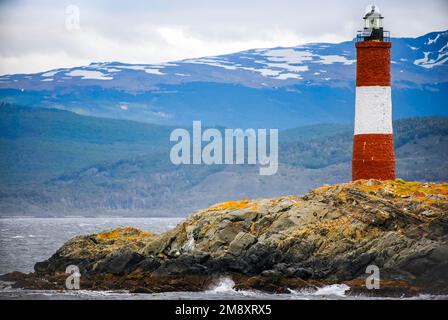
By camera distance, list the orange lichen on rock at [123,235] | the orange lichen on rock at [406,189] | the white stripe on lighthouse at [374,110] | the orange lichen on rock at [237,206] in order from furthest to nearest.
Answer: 1. the orange lichen on rock at [123,235]
2. the white stripe on lighthouse at [374,110]
3. the orange lichen on rock at [237,206]
4. the orange lichen on rock at [406,189]

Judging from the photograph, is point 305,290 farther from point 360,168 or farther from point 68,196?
point 68,196

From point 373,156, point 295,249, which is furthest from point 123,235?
point 373,156

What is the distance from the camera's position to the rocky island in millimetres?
37000

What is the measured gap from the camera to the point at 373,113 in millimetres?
42531

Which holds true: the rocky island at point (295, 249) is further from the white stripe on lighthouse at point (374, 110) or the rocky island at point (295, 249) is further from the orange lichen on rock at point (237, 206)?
the white stripe on lighthouse at point (374, 110)

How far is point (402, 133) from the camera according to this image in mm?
187000

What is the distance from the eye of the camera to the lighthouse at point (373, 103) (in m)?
42.2

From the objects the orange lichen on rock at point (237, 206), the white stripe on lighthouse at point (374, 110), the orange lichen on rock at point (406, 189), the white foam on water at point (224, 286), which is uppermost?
the white stripe on lighthouse at point (374, 110)

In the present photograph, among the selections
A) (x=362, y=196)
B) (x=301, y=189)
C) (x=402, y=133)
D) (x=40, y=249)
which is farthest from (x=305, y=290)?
(x=402, y=133)

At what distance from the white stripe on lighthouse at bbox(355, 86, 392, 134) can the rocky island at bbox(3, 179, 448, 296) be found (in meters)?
2.01

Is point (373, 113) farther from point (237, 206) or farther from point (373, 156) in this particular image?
point (237, 206)

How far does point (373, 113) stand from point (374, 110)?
13 cm

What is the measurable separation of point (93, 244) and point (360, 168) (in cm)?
1005

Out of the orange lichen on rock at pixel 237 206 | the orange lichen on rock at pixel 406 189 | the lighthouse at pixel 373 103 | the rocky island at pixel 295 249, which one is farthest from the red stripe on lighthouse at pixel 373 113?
the orange lichen on rock at pixel 237 206
